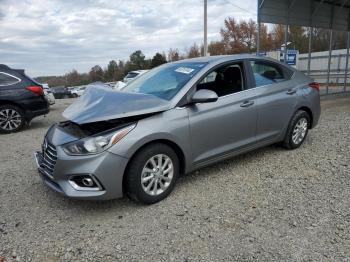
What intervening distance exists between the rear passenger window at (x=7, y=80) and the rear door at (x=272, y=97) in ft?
20.6

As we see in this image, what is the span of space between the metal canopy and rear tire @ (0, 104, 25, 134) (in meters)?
7.55

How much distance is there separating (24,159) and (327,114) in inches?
303

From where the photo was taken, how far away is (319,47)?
25.2 metres

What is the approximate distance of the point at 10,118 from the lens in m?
8.45

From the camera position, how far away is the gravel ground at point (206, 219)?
303 centimetres

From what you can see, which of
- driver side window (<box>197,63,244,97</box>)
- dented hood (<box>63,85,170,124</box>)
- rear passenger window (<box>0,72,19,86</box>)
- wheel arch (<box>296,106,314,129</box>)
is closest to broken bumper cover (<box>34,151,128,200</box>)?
dented hood (<box>63,85,170,124</box>)

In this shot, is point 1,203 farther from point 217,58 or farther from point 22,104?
point 22,104

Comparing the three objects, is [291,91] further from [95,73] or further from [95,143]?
[95,73]

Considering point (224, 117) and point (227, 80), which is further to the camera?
point (227, 80)

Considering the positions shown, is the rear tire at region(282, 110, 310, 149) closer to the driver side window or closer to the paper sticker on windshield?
the driver side window

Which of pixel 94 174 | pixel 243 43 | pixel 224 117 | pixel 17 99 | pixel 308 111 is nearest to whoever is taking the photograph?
pixel 94 174

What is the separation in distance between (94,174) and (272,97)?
9.54ft

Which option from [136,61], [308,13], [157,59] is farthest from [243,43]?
[308,13]

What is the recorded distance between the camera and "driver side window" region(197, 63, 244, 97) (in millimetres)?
4691
